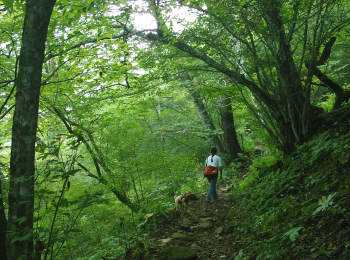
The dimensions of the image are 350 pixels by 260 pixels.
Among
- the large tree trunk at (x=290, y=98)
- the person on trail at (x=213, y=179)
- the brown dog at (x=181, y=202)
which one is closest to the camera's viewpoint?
the large tree trunk at (x=290, y=98)

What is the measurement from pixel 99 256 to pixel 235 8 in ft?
16.5

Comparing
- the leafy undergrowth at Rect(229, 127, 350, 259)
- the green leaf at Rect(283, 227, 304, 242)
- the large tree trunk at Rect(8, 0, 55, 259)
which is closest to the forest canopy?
the large tree trunk at Rect(8, 0, 55, 259)

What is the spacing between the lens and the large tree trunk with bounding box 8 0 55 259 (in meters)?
2.77

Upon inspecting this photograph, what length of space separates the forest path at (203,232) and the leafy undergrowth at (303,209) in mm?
235

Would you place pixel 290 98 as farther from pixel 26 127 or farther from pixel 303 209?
pixel 26 127

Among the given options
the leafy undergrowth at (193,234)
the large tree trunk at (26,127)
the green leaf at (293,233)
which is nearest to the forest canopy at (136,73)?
the large tree trunk at (26,127)

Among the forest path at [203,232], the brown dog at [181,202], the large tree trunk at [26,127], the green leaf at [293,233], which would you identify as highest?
the large tree trunk at [26,127]

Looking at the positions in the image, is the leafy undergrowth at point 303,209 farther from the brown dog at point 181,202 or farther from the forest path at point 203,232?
the brown dog at point 181,202

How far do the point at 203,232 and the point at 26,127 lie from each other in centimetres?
393

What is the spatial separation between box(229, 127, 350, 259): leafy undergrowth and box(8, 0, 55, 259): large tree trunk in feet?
8.75

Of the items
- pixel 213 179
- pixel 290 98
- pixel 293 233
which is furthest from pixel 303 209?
pixel 213 179

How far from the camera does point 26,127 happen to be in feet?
9.36

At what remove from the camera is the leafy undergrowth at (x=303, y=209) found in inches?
115

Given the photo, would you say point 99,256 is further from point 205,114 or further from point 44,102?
point 205,114
